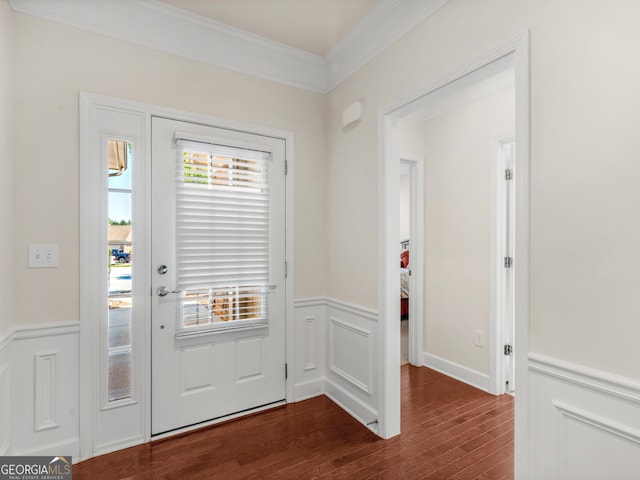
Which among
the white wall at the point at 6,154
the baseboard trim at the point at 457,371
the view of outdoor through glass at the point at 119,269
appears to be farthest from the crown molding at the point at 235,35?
the baseboard trim at the point at 457,371

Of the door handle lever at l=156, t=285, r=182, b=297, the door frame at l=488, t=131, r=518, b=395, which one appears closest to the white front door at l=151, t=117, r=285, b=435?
the door handle lever at l=156, t=285, r=182, b=297

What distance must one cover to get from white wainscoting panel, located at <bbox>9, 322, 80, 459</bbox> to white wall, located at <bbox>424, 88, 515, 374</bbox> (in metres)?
2.98

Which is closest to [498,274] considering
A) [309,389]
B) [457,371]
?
[457,371]

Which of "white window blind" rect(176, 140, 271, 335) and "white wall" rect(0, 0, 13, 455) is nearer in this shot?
"white wall" rect(0, 0, 13, 455)

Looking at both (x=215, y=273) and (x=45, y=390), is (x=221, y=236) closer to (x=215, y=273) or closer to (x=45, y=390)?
(x=215, y=273)

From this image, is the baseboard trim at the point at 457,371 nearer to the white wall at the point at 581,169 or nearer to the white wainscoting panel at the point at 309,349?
the white wainscoting panel at the point at 309,349

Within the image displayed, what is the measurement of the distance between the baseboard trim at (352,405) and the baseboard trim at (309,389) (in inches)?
2.0

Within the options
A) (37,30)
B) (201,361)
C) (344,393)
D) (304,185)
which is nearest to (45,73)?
(37,30)

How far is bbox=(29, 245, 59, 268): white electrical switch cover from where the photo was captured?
1859 millimetres

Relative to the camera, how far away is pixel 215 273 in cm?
238

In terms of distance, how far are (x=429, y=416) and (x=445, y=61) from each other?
7.73 ft

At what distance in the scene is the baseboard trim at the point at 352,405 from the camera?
2.31 metres

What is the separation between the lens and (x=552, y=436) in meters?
1.34

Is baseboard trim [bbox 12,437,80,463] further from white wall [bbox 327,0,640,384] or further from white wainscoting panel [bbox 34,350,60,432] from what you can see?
white wall [bbox 327,0,640,384]
